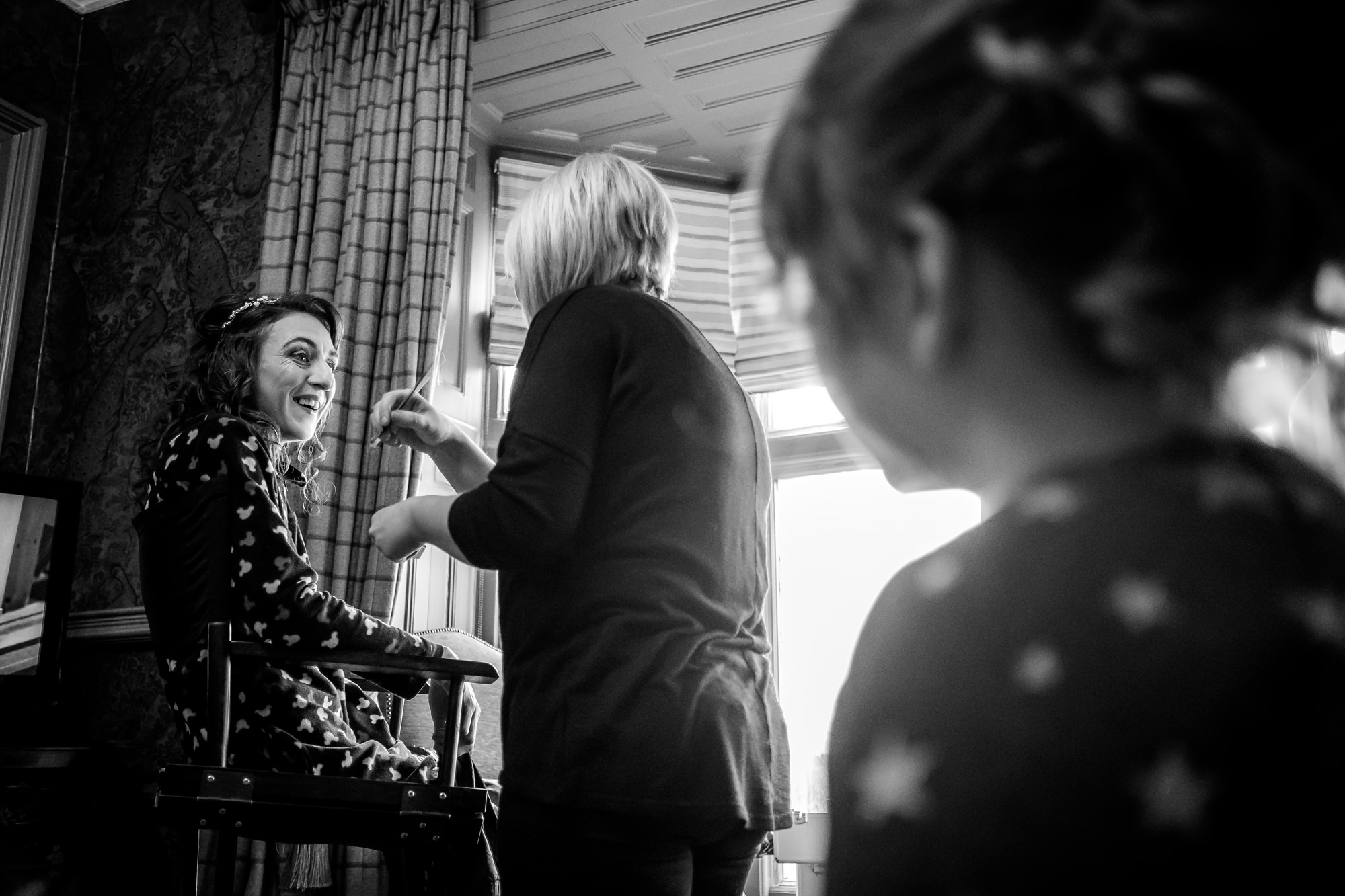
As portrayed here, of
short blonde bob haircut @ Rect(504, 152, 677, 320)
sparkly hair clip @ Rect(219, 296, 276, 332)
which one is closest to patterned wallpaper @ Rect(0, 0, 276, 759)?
sparkly hair clip @ Rect(219, 296, 276, 332)

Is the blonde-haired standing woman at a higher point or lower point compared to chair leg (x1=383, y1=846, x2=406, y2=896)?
higher

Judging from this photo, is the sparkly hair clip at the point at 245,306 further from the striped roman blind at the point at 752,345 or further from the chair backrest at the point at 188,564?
the striped roman blind at the point at 752,345

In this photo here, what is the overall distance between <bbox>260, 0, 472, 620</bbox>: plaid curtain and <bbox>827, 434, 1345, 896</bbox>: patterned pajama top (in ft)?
9.06

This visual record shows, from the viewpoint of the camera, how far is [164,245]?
12.1 ft

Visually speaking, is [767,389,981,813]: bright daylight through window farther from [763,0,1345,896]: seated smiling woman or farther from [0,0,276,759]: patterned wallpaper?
[763,0,1345,896]: seated smiling woman

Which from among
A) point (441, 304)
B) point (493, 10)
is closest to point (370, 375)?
point (441, 304)

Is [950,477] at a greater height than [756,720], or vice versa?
[950,477]

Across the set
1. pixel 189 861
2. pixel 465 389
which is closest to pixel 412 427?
pixel 189 861

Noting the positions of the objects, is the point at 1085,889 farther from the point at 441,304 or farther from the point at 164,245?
the point at 164,245

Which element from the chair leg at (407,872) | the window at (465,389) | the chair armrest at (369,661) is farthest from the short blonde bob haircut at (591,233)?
the window at (465,389)

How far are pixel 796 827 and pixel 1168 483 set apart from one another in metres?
3.51

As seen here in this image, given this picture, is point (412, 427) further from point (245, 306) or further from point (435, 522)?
point (245, 306)

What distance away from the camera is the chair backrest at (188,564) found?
187cm

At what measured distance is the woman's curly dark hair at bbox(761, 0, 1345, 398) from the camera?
414mm
